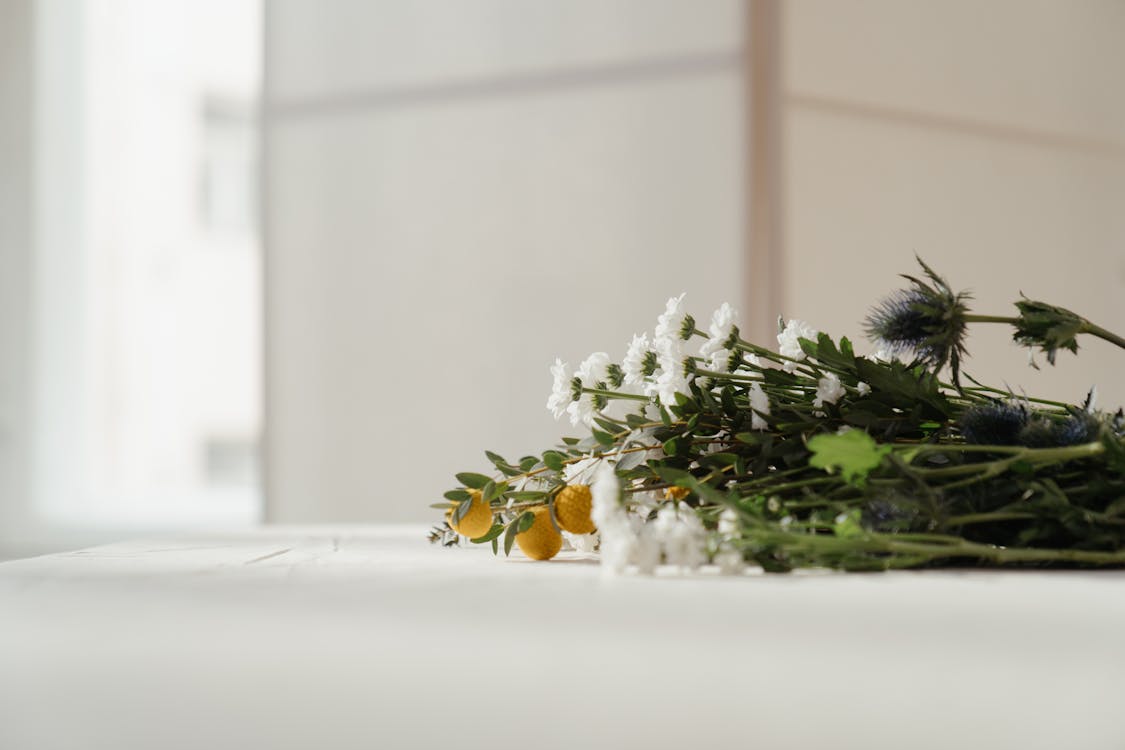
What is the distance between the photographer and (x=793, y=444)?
2.11 feet

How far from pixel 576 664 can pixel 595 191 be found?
2.16 meters

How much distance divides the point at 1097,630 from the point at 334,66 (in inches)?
101

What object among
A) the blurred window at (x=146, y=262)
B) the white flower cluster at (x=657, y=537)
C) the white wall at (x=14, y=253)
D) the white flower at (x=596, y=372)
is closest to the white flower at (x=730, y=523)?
the white flower cluster at (x=657, y=537)

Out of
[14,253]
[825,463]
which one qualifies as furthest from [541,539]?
[14,253]

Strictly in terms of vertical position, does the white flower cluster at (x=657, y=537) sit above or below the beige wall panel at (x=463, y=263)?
below

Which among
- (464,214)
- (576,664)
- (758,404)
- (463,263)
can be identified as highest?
(464,214)

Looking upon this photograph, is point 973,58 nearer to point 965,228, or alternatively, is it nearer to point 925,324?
point 965,228

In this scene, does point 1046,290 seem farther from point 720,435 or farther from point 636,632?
point 636,632

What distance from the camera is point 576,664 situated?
438mm

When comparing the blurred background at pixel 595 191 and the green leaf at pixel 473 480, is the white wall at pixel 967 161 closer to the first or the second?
the blurred background at pixel 595 191

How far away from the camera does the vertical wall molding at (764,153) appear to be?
242 cm

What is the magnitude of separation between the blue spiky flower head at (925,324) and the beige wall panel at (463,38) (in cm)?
196

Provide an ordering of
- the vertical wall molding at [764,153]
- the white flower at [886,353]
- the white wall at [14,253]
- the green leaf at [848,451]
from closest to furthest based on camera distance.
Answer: the green leaf at [848,451] → the white flower at [886,353] → the vertical wall molding at [764,153] → the white wall at [14,253]

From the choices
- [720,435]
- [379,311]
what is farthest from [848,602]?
[379,311]
